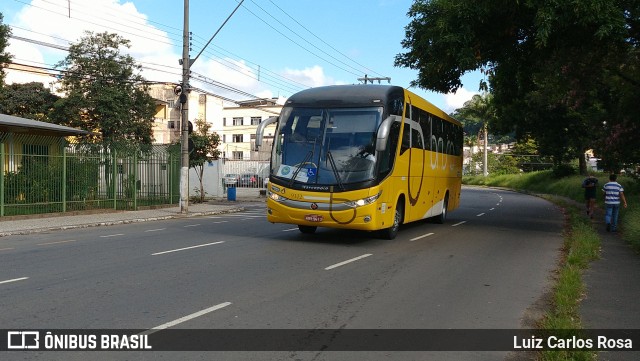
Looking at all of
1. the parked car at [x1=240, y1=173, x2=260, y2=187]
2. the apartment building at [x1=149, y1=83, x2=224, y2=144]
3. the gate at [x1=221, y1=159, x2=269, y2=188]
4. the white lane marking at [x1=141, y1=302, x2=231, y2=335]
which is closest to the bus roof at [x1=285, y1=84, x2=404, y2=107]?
the white lane marking at [x1=141, y1=302, x2=231, y2=335]

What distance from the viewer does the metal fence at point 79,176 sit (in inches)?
717

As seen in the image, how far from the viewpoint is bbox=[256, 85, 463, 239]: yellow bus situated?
1156 centimetres

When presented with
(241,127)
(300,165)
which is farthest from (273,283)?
(241,127)

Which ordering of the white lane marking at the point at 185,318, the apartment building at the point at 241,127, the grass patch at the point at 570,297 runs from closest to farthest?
1. the grass patch at the point at 570,297
2. the white lane marking at the point at 185,318
3. the apartment building at the point at 241,127

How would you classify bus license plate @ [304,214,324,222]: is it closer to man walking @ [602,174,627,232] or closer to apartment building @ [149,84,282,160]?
man walking @ [602,174,627,232]

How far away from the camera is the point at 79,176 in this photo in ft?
66.5

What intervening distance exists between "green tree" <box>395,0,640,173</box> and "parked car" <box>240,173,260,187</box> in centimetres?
3151

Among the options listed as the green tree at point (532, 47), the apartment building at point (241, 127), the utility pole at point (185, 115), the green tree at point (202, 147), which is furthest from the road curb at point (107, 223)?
the apartment building at point (241, 127)

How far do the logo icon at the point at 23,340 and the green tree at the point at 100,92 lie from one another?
123ft

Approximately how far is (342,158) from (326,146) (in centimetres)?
45

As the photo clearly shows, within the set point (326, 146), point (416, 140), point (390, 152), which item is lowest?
point (390, 152)

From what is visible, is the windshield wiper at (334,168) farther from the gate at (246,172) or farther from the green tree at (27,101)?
the gate at (246,172)

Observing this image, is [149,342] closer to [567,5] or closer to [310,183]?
[310,183]

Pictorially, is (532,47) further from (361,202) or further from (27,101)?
(27,101)
